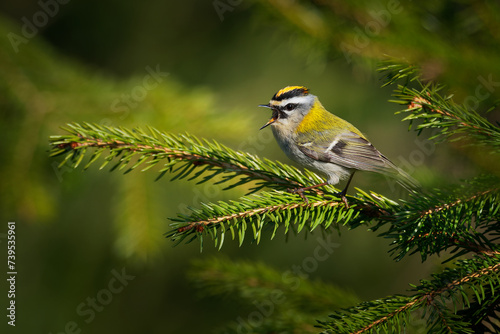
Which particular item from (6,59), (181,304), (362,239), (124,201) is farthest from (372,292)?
(6,59)

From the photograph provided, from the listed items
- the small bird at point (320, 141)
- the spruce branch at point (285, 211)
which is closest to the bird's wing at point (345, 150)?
the small bird at point (320, 141)

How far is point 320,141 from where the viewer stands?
7.18 feet

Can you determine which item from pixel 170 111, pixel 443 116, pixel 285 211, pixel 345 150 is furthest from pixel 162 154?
pixel 345 150

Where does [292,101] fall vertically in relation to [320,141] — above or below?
above

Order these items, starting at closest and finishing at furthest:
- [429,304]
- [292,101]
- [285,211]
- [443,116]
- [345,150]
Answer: [429,304] < [443,116] < [285,211] < [345,150] < [292,101]

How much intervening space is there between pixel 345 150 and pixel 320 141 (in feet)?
0.41

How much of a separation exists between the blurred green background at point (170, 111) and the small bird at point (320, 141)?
15 centimetres

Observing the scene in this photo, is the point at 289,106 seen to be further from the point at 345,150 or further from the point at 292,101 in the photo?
the point at 345,150

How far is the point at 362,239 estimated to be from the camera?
3.41m

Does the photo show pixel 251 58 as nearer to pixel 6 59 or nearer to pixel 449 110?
pixel 6 59

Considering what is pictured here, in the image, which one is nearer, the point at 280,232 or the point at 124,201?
the point at 124,201

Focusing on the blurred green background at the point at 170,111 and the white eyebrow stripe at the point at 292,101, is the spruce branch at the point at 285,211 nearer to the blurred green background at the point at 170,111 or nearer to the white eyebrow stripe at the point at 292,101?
the blurred green background at the point at 170,111

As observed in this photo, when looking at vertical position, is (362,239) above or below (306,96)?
below

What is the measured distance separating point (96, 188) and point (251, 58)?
1.69 m
